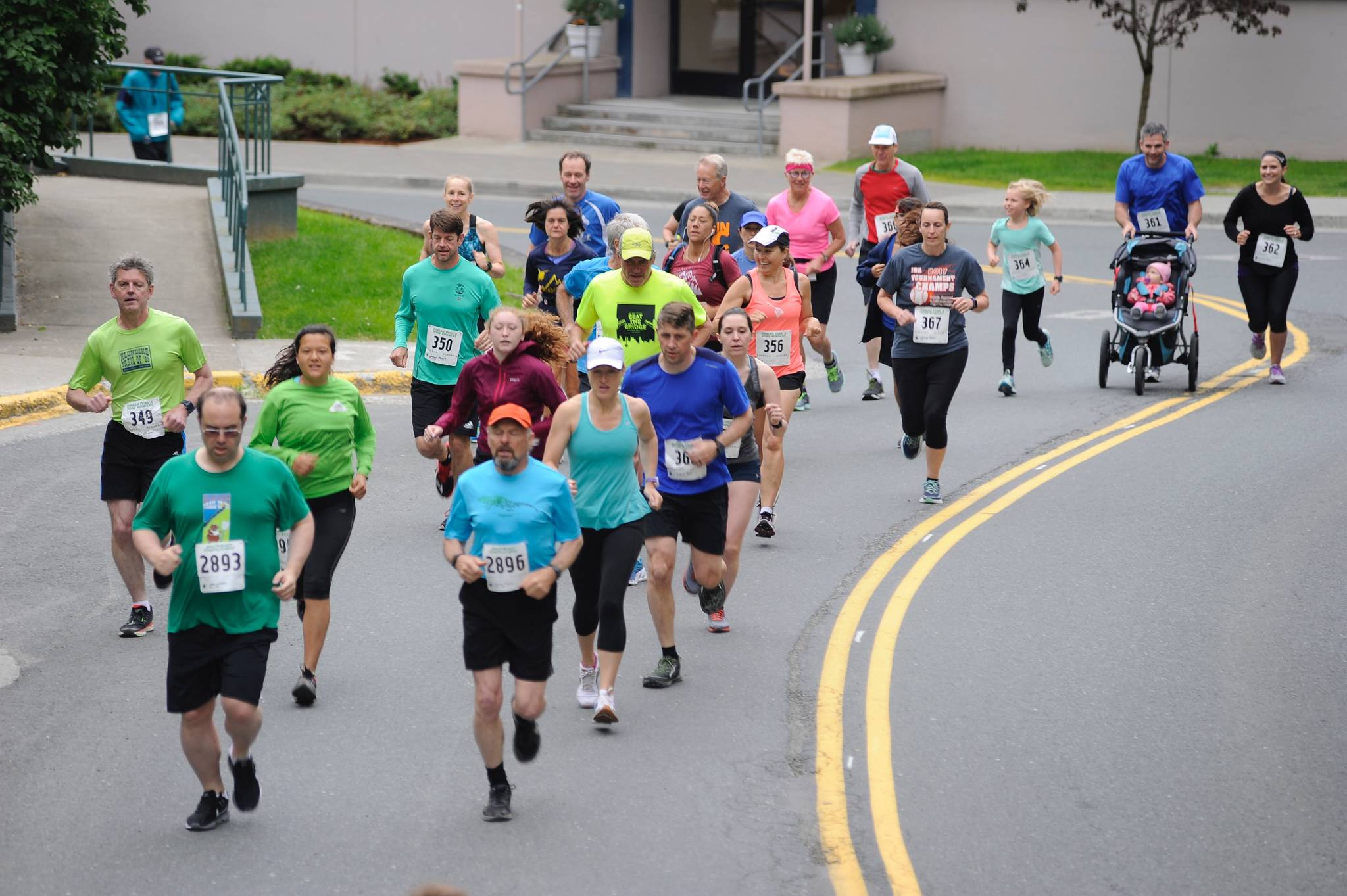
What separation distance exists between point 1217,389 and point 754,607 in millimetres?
7282

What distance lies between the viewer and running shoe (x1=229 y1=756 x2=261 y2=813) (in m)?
6.68

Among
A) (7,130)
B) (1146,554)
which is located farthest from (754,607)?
(7,130)

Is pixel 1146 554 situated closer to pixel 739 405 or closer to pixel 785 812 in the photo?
pixel 739 405

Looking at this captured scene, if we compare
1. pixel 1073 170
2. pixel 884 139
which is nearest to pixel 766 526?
pixel 884 139

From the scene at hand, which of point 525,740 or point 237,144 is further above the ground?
point 237,144

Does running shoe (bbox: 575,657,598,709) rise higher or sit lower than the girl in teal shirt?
lower

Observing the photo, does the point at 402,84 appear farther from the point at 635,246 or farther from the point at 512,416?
the point at 512,416

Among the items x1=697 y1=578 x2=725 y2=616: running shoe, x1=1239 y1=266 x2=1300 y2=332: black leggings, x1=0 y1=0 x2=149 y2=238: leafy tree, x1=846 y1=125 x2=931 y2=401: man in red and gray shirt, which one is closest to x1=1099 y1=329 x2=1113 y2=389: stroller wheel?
x1=1239 y1=266 x2=1300 y2=332: black leggings

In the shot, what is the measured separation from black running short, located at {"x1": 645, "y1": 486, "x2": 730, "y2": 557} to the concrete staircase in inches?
901

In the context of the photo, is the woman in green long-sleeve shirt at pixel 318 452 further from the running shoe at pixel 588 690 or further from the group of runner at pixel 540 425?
the running shoe at pixel 588 690

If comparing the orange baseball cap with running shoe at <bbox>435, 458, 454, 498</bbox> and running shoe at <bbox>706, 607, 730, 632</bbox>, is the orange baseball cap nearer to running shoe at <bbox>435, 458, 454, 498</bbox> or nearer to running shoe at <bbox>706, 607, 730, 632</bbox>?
running shoe at <bbox>706, 607, 730, 632</bbox>

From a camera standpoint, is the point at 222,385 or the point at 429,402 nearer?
the point at 429,402

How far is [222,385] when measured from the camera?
13.8 meters

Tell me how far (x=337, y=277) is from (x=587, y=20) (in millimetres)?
16182
